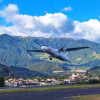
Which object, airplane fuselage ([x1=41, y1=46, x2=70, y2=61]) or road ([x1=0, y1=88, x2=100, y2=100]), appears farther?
Result: airplane fuselage ([x1=41, y1=46, x2=70, y2=61])

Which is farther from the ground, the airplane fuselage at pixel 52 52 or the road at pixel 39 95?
the airplane fuselage at pixel 52 52

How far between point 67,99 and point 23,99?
11.9 meters

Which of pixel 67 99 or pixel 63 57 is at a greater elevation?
pixel 63 57

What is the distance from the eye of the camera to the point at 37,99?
5947 cm

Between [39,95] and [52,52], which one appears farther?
[52,52]

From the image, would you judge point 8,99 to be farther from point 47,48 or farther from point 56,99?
point 47,48

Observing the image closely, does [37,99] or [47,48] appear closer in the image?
[37,99]

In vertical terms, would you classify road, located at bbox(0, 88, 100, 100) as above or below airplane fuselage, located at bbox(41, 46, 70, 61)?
below

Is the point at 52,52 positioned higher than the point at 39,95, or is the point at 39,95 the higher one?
the point at 52,52

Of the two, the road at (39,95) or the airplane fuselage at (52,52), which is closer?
the road at (39,95)

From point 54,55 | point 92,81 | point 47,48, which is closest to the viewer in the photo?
point 47,48

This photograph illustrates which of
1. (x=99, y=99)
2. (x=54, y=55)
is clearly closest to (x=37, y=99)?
(x=99, y=99)

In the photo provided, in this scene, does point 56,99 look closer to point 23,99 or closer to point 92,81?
point 23,99

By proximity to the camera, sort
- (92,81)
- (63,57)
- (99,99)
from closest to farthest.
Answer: (99,99), (63,57), (92,81)
